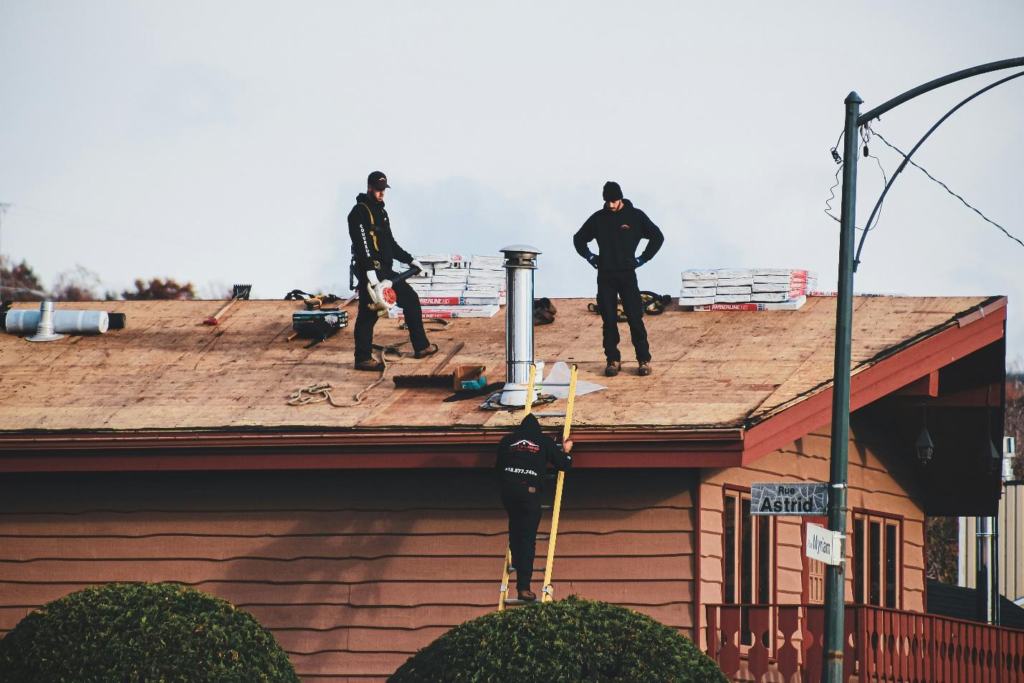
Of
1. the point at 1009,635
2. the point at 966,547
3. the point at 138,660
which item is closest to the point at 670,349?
the point at 1009,635

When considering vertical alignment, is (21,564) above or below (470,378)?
below

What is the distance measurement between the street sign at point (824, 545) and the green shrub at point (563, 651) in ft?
3.98

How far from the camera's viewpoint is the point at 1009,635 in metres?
14.3

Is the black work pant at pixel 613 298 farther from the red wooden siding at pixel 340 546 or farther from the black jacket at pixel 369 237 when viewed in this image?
the black jacket at pixel 369 237

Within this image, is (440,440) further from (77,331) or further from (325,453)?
(77,331)

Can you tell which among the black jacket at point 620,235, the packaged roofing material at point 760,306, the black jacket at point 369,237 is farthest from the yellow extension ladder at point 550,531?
the packaged roofing material at point 760,306

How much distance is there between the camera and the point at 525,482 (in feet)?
42.3

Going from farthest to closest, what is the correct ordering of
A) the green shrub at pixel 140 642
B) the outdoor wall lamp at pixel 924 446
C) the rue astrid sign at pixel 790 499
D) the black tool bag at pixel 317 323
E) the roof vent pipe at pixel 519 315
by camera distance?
the black tool bag at pixel 317 323 → the outdoor wall lamp at pixel 924 446 → the roof vent pipe at pixel 519 315 → the rue astrid sign at pixel 790 499 → the green shrub at pixel 140 642

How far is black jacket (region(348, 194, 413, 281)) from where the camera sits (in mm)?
16969

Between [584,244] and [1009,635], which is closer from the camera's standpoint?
[1009,635]

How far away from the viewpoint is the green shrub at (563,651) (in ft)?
32.9

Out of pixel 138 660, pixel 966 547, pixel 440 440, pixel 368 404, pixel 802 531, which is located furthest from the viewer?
pixel 966 547

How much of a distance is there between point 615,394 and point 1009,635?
4.66m

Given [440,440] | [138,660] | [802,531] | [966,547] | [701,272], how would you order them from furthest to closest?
[966,547], [701,272], [802,531], [440,440], [138,660]
